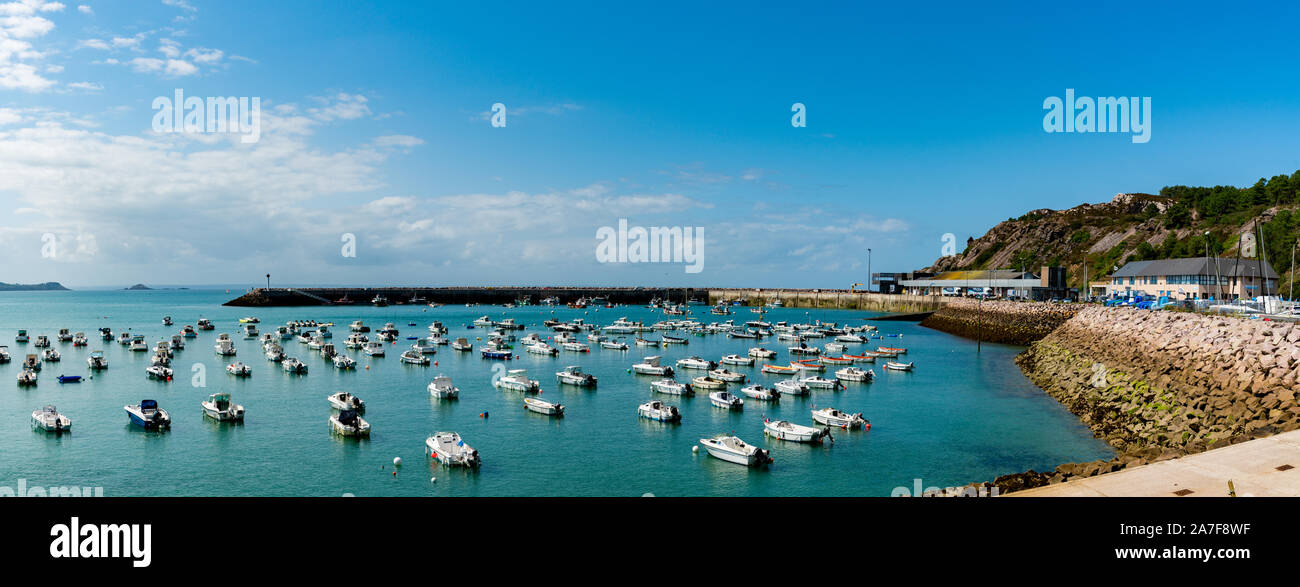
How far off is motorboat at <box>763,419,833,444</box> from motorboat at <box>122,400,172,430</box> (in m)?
34.4

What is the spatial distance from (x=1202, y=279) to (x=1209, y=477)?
100 metres

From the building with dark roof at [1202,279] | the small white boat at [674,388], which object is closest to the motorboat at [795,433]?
the small white boat at [674,388]

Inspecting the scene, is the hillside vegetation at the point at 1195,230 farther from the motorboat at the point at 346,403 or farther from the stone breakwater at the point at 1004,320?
the motorboat at the point at 346,403

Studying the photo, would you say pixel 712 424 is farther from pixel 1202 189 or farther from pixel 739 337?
pixel 1202 189

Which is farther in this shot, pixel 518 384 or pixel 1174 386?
pixel 518 384

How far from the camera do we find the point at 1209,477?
1664 centimetres

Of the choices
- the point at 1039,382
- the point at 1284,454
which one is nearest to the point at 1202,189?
the point at 1039,382

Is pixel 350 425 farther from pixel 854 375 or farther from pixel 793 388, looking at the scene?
pixel 854 375

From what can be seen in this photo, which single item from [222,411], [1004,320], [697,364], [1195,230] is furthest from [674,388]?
[1195,230]

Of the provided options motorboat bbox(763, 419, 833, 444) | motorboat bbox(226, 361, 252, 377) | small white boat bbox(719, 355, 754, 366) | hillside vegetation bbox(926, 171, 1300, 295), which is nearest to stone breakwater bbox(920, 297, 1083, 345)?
small white boat bbox(719, 355, 754, 366)

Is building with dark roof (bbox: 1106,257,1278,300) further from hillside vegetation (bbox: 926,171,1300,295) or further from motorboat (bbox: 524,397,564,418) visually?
motorboat (bbox: 524,397,564,418)

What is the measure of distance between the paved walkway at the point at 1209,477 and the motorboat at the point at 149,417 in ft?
143

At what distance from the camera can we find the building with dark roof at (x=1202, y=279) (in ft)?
306
